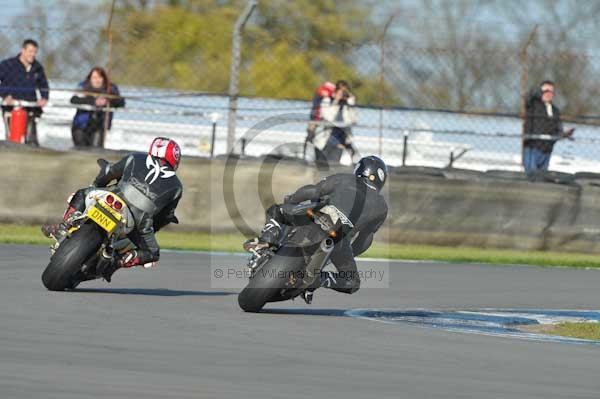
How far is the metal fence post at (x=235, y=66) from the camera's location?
17.8 meters

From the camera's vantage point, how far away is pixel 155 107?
2042 centimetres

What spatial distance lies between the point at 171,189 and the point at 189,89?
9.88 meters

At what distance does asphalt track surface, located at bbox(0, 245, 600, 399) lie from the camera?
6.58 m

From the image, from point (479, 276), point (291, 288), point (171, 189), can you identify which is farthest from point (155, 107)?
point (291, 288)

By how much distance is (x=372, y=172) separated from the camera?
10.4m

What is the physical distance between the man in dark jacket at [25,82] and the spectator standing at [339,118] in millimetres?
3809

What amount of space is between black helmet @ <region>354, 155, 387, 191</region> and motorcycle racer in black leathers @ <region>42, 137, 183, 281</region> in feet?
4.85

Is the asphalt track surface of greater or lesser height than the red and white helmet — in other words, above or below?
below

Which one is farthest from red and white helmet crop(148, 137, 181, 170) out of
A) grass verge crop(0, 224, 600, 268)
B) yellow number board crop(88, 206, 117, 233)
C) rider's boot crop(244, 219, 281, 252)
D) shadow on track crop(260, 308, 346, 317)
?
grass verge crop(0, 224, 600, 268)

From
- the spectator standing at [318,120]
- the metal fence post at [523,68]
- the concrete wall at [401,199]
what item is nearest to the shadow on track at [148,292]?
the concrete wall at [401,199]

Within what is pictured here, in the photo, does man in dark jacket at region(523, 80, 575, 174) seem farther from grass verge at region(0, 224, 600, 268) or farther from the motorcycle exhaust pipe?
the motorcycle exhaust pipe

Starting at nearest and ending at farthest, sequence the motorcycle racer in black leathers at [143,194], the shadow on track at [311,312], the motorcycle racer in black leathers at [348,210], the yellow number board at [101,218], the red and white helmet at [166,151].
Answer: the motorcycle racer in black leathers at [348,210]
the shadow on track at [311,312]
the yellow number board at [101,218]
the motorcycle racer in black leathers at [143,194]
the red and white helmet at [166,151]

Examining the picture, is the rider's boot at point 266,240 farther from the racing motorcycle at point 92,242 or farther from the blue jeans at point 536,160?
the blue jeans at point 536,160

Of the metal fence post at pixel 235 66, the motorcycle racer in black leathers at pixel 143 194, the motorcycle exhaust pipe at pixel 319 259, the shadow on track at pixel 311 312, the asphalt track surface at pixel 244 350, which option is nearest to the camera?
the asphalt track surface at pixel 244 350
